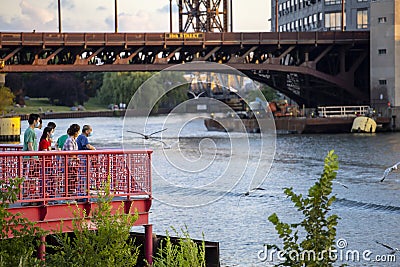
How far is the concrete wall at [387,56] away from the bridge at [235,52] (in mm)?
1591

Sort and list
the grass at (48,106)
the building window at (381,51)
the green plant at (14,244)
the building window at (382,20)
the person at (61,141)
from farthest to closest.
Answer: the grass at (48,106)
the building window at (382,20)
the building window at (381,51)
the person at (61,141)
the green plant at (14,244)

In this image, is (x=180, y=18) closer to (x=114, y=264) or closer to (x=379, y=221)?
(x=379, y=221)

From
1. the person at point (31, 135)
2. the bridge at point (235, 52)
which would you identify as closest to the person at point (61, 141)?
the person at point (31, 135)

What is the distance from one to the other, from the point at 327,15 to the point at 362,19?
18.7 ft

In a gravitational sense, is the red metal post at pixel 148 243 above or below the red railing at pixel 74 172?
below

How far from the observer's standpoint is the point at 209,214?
33.7 meters

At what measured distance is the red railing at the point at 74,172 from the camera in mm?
18891

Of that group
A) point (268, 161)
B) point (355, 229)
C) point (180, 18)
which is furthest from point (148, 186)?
point (180, 18)

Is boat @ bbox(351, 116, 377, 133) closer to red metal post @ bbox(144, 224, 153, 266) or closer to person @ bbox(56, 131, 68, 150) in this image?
person @ bbox(56, 131, 68, 150)

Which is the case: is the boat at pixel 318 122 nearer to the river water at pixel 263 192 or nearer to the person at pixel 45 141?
the river water at pixel 263 192

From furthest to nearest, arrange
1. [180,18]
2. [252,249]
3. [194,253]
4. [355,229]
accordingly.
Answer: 1. [180,18]
2. [355,229]
3. [252,249]
4. [194,253]

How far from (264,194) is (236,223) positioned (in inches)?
365

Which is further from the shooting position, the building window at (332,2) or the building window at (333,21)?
the building window at (333,21)

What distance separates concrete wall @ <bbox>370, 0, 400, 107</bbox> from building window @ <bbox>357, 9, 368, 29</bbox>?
25.9 metres
